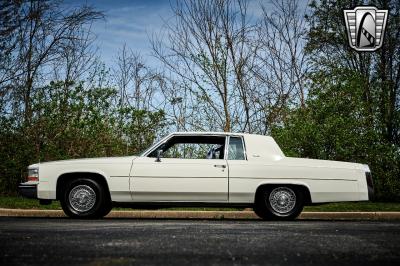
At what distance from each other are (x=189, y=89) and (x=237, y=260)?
42.3 ft

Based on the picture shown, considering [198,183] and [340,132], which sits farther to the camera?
[340,132]

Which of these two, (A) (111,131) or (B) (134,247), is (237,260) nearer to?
(B) (134,247)

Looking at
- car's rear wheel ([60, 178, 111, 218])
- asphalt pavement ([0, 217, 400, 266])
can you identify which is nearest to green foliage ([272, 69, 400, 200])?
car's rear wheel ([60, 178, 111, 218])

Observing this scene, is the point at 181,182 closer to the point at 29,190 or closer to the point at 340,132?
the point at 29,190

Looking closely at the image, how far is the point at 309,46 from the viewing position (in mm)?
22906

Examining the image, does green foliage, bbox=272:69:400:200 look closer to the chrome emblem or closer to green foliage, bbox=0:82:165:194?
the chrome emblem

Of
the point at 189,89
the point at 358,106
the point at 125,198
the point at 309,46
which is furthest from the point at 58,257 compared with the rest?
the point at 309,46

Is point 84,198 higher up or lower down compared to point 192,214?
higher up

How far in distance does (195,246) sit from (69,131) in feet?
42.4

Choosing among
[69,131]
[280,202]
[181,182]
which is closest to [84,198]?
[181,182]

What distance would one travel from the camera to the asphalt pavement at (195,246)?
4.23 metres

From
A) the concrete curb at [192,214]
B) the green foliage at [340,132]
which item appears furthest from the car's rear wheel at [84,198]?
the green foliage at [340,132]

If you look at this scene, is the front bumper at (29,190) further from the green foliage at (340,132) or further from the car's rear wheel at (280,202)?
the green foliage at (340,132)

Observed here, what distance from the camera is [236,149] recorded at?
9.23 m
